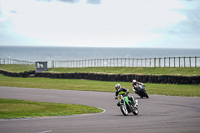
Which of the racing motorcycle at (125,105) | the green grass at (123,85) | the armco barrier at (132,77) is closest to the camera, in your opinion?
the racing motorcycle at (125,105)

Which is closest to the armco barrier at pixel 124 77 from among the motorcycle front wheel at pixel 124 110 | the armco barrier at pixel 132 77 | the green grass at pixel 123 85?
the armco barrier at pixel 132 77

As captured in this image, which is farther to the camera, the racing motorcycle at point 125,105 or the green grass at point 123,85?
the green grass at point 123,85

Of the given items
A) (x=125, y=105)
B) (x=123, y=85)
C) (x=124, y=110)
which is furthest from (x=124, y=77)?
(x=124, y=110)

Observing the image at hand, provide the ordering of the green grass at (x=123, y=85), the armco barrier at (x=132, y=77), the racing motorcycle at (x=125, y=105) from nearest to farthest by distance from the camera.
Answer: the racing motorcycle at (x=125, y=105)
the green grass at (x=123, y=85)
the armco barrier at (x=132, y=77)

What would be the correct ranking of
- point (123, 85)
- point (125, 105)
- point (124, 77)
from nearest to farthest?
point (125, 105) → point (123, 85) → point (124, 77)

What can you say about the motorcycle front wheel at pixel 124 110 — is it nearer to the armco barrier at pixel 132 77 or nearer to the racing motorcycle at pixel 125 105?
the racing motorcycle at pixel 125 105

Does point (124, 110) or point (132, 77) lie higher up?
point (132, 77)

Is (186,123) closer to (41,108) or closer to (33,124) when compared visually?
(33,124)

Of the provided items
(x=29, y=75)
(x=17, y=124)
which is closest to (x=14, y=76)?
(x=29, y=75)

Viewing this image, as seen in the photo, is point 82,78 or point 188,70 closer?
point 188,70

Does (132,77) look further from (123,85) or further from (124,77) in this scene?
(123,85)

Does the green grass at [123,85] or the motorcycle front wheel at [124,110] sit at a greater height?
the motorcycle front wheel at [124,110]

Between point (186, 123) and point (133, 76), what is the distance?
89.6ft

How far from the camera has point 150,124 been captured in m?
12.5
